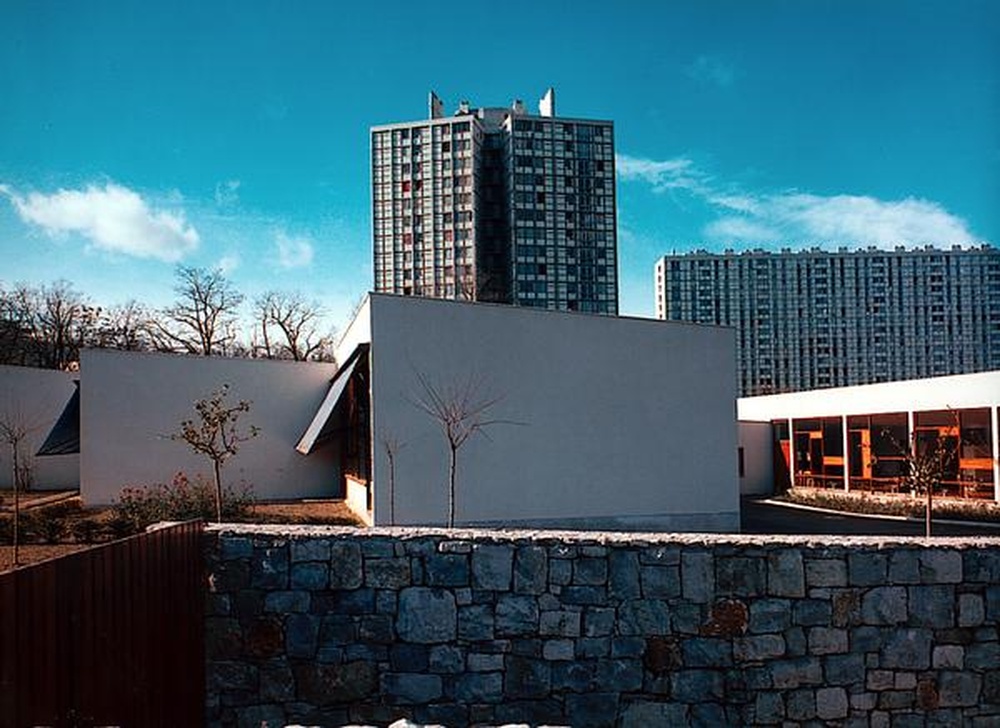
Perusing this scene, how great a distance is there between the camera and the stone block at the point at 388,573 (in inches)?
207

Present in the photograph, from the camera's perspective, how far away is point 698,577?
5.20m

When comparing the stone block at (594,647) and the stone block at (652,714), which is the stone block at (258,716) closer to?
the stone block at (594,647)

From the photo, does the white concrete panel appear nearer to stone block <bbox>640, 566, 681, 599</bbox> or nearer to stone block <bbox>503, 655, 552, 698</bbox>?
stone block <bbox>640, 566, 681, 599</bbox>

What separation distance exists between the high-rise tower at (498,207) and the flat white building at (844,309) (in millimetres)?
17106

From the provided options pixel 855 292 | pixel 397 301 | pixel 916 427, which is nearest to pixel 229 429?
pixel 397 301

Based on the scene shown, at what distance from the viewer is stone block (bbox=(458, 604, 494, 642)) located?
519 cm

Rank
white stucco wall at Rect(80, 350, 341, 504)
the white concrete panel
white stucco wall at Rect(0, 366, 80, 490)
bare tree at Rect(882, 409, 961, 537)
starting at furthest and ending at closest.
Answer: white stucco wall at Rect(0, 366, 80, 490)
the white concrete panel
bare tree at Rect(882, 409, 961, 537)
white stucco wall at Rect(80, 350, 341, 504)

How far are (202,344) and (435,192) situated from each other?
1287 inches

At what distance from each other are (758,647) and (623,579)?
1079 millimetres

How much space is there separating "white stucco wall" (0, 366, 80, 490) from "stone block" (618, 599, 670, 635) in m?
23.1

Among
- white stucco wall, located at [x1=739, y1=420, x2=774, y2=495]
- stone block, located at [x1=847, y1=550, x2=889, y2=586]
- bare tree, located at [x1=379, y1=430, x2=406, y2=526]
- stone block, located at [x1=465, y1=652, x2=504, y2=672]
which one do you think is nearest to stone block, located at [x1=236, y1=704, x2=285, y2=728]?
stone block, located at [x1=465, y1=652, x2=504, y2=672]

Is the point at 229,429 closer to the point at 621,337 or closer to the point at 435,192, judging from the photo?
the point at 621,337

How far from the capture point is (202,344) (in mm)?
37969

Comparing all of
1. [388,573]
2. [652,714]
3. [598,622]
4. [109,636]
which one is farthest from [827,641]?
[109,636]
